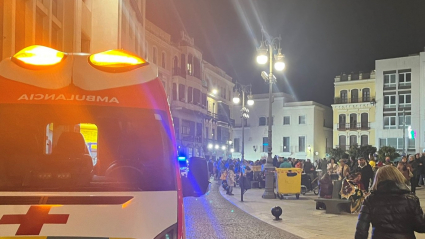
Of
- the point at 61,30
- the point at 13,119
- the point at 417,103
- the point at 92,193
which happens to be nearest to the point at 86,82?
the point at 13,119

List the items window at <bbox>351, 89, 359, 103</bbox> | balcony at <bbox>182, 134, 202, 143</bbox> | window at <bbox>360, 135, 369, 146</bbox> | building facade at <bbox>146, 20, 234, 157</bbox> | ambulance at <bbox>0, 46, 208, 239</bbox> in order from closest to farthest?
1. ambulance at <bbox>0, 46, 208, 239</bbox>
2. building facade at <bbox>146, 20, 234, 157</bbox>
3. balcony at <bbox>182, 134, 202, 143</bbox>
4. window at <bbox>360, 135, 369, 146</bbox>
5. window at <bbox>351, 89, 359, 103</bbox>

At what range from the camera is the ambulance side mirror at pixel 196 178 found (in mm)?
3670

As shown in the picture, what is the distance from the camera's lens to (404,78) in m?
51.2

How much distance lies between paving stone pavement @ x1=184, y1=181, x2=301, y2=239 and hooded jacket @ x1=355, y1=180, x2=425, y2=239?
527 centimetres

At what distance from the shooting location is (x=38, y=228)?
2.71m

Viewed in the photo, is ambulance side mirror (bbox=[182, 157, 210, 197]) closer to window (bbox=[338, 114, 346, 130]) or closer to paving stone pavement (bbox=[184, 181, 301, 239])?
paving stone pavement (bbox=[184, 181, 301, 239])

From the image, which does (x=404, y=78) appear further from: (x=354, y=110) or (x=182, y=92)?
(x=182, y=92)

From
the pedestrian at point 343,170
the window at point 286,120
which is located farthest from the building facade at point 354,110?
the pedestrian at point 343,170

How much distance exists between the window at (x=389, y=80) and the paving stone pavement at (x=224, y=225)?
4339 cm

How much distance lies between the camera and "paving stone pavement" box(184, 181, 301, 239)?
31.4 feet

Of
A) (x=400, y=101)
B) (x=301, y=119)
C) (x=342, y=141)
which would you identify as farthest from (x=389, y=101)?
(x=301, y=119)

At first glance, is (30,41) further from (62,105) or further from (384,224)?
(384,224)

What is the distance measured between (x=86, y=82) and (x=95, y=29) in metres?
14.4

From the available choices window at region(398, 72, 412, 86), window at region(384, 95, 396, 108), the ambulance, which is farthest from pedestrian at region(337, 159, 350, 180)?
window at region(384, 95, 396, 108)
